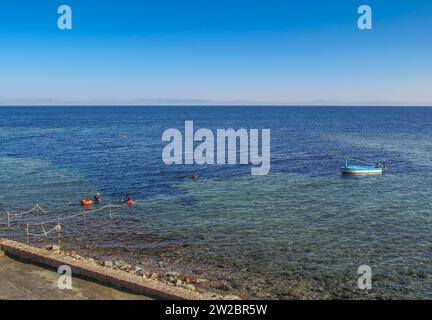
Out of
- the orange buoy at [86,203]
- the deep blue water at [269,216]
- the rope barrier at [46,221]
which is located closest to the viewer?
the deep blue water at [269,216]

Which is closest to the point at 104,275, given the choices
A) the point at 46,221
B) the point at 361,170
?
the point at 46,221

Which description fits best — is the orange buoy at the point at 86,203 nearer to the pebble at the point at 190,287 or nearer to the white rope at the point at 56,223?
the white rope at the point at 56,223

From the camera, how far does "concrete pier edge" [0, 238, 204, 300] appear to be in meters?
18.1

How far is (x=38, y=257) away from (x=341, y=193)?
33708 millimetres

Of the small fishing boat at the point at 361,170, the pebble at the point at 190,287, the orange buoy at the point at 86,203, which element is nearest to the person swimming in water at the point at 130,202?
the orange buoy at the point at 86,203

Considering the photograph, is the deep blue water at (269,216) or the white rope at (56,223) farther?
the white rope at (56,223)

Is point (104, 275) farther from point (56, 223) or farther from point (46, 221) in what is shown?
point (46, 221)

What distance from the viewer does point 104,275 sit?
771 inches

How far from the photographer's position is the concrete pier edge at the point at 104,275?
Result: 1811 cm

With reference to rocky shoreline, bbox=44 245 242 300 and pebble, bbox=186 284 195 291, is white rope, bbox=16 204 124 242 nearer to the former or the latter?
rocky shoreline, bbox=44 245 242 300

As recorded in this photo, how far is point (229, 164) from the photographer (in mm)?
64500

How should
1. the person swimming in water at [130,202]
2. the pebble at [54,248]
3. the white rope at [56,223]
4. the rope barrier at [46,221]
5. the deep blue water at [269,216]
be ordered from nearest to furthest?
the deep blue water at [269,216] → the pebble at [54,248] → the white rope at [56,223] → the rope barrier at [46,221] → the person swimming in water at [130,202]

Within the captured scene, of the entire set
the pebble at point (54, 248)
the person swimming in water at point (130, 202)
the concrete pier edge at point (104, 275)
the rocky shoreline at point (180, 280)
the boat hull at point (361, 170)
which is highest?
the boat hull at point (361, 170)
